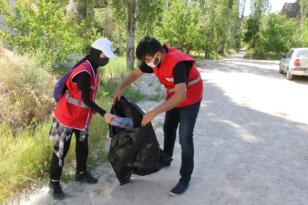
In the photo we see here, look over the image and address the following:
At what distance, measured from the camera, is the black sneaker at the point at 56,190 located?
414 centimetres

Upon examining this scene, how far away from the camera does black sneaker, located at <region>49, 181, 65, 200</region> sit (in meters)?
4.14

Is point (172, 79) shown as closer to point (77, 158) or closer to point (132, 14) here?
point (77, 158)

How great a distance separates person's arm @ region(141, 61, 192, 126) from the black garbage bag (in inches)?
10.8

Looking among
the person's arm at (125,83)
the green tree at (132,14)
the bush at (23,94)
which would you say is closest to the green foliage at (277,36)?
the green tree at (132,14)

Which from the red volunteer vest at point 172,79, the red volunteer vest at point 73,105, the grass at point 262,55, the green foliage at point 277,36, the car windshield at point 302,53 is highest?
the red volunteer vest at point 172,79

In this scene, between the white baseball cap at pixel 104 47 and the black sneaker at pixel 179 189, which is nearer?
the white baseball cap at pixel 104 47

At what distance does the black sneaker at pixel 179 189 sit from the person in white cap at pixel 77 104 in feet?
3.75

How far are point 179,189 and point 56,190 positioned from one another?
1361mm

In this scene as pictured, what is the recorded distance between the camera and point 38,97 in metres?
6.91

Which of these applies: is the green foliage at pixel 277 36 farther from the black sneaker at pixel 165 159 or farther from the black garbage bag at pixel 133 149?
the black garbage bag at pixel 133 149

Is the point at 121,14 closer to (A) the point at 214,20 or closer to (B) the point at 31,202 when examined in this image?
(B) the point at 31,202

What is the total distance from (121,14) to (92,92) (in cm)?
1172

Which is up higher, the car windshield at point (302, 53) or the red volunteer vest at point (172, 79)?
the red volunteer vest at point (172, 79)

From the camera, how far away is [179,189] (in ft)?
14.2
